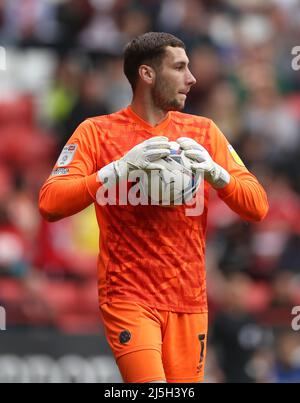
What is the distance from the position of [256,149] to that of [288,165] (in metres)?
0.38

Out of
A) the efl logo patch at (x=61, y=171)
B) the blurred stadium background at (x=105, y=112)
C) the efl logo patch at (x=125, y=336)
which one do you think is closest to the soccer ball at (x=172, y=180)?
the efl logo patch at (x=61, y=171)

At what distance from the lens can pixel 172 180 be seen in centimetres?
574

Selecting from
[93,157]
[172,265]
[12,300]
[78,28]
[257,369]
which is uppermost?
[78,28]

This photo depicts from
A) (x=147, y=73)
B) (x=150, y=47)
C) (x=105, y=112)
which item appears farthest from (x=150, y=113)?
(x=105, y=112)

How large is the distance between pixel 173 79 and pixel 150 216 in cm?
74

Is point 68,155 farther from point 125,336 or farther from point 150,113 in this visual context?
point 125,336

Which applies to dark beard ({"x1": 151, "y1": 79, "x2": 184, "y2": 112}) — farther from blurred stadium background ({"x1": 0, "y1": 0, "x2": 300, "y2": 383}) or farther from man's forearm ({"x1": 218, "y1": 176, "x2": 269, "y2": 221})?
blurred stadium background ({"x1": 0, "y1": 0, "x2": 300, "y2": 383})

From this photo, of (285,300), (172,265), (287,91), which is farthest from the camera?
(287,91)

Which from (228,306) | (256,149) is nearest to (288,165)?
(256,149)

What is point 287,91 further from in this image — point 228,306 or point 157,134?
point 157,134

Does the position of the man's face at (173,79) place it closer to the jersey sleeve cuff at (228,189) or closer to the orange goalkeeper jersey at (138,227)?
the orange goalkeeper jersey at (138,227)

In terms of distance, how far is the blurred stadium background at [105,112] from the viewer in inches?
400

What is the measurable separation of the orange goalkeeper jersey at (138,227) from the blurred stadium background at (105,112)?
3938 mm

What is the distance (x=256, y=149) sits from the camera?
1214cm
